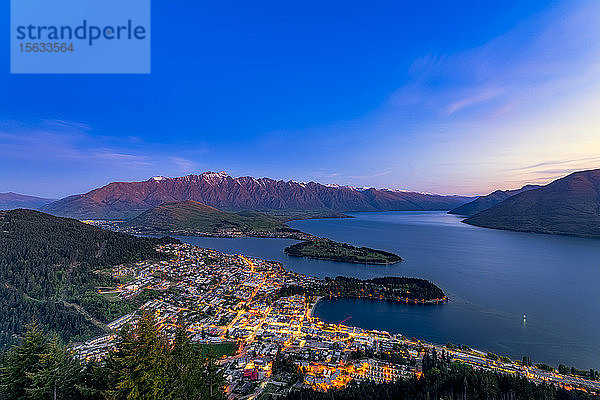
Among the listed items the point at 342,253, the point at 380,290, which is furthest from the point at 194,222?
the point at 380,290

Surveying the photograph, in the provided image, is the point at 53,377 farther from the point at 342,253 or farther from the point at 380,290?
the point at 342,253

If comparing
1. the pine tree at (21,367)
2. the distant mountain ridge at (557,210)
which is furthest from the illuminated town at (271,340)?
the distant mountain ridge at (557,210)

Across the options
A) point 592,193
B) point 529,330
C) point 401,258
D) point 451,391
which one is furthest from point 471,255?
point 592,193

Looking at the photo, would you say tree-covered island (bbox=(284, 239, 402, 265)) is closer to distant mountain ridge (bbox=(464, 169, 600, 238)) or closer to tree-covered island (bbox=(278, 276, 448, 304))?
tree-covered island (bbox=(278, 276, 448, 304))

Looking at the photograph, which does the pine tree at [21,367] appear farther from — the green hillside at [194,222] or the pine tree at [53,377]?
the green hillside at [194,222]

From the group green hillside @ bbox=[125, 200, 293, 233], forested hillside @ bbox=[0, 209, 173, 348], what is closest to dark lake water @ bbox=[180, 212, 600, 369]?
forested hillside @ bbox=[0, 209, 173, 348]

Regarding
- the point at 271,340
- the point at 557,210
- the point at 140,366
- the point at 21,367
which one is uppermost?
the point at 557,210

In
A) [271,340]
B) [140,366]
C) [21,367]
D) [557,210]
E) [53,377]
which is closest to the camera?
[140,366]
